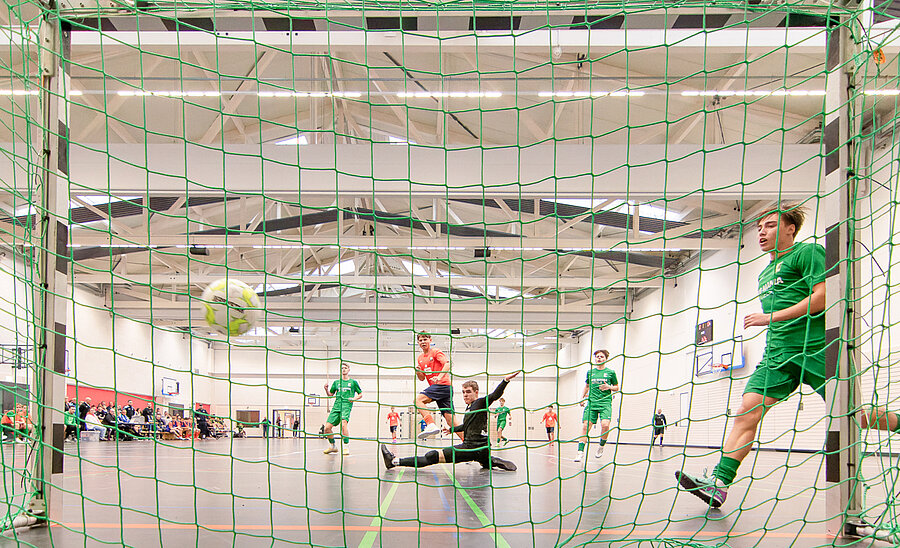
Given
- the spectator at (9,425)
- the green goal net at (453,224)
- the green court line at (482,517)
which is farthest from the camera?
the green goal net at (453,224)

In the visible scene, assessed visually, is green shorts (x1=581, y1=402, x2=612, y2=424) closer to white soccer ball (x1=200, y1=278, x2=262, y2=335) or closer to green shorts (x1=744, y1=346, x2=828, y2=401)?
white soccer ball (x1=200, y1=278, x2=262, y2=335)

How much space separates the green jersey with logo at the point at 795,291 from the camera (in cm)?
356

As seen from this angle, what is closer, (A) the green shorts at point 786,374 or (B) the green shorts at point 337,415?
(A) the green shorts at point 786,374

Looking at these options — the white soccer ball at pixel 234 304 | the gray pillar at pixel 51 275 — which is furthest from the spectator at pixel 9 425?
the white soccer ball at pixel 234 304

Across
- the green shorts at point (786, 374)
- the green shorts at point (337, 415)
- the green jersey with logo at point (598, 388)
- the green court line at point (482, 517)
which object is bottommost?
the green shorts at point (337, 415)

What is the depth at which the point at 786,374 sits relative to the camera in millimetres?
3639

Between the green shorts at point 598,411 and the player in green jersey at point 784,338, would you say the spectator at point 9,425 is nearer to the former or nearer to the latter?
the player in green jersey at point 784,338

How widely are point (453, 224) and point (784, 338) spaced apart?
10.4 feet

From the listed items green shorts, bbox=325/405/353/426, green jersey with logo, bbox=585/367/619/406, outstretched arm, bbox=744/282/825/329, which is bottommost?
green shorts, bbox=325/405/353/426

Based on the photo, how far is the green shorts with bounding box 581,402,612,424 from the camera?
30.5 ft

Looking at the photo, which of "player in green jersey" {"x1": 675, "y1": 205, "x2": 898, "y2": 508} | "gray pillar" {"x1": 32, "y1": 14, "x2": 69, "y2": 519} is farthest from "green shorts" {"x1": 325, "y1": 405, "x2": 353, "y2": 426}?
"player in green jersey" {"x1": 675, "y1": 205, "x2": 898, "y2": 508}

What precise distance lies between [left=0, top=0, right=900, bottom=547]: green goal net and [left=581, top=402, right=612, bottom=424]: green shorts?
3cm

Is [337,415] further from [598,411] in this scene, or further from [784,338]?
[784,338]

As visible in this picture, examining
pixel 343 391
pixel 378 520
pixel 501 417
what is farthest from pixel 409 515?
pixel 343 391
